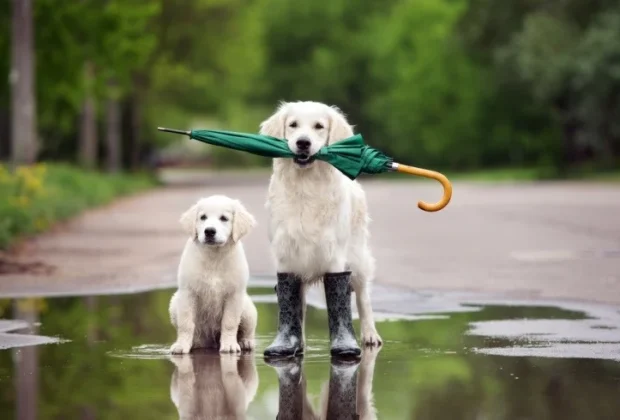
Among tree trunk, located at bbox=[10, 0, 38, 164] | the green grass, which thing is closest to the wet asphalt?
the green grass

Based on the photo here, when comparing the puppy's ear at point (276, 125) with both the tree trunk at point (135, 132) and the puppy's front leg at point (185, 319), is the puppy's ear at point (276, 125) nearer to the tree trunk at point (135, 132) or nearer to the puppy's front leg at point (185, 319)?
the puppy's front leg at point (185, 319)

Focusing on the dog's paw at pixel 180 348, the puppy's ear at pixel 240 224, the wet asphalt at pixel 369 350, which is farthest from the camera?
the puppy's ear at pixel 240 224

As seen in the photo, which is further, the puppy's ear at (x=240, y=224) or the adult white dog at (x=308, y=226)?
the puppy's ear at (x=240, y=224)

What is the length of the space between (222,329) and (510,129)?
76584 millimetres

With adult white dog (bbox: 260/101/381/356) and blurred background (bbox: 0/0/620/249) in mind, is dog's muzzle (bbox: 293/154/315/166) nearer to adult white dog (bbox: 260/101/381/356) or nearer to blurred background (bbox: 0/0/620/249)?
adult white dog (bbox: 260/101/381/356)

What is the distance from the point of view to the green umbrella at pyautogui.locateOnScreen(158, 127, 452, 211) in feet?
32.5

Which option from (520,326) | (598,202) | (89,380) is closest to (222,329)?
(89,380)

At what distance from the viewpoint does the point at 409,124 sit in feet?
293

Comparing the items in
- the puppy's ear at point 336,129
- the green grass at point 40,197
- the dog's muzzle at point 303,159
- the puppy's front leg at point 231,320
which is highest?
the green grass at point 40,197

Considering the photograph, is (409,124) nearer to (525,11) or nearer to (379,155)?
(525,11)

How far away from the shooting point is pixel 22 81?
103ft

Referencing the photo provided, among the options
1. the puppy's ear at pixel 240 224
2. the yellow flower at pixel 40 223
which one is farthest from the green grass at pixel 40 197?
the puppy's ear at pixel 240 224

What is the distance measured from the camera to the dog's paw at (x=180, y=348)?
10102 mm

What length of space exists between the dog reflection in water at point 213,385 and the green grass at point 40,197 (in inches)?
419
